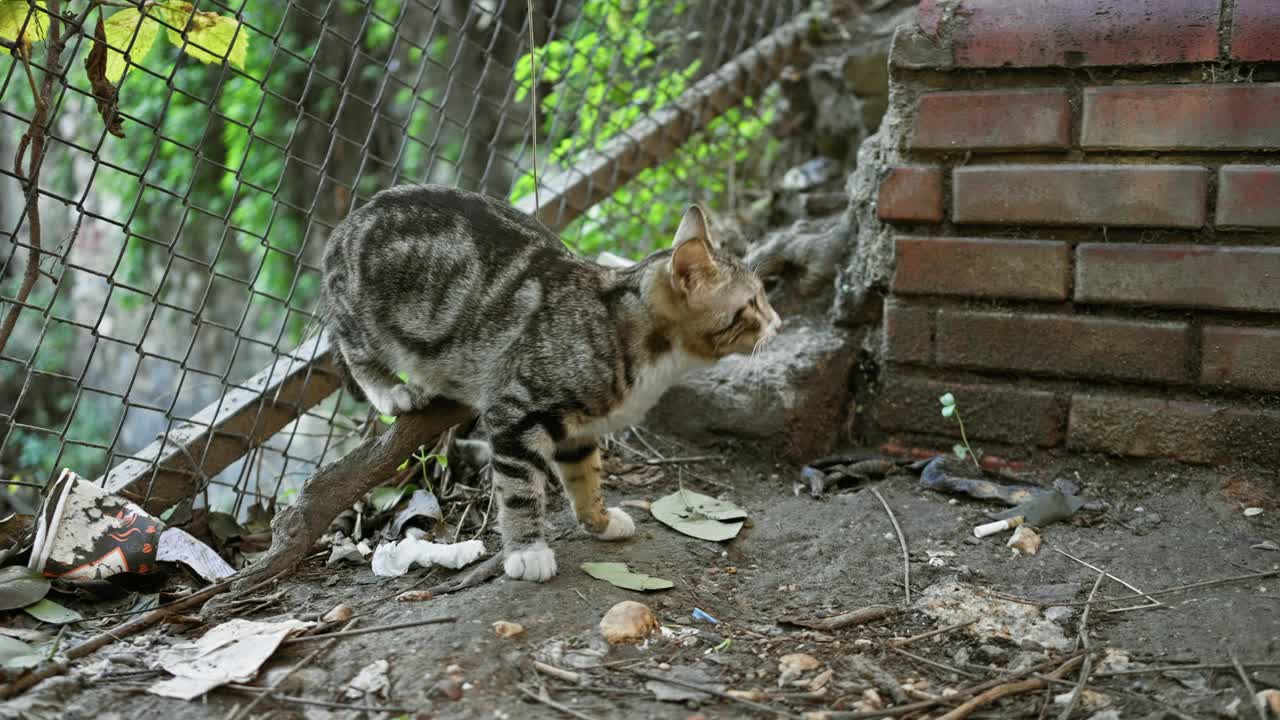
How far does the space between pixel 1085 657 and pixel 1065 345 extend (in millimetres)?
1168

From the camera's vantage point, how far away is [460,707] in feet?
6.15

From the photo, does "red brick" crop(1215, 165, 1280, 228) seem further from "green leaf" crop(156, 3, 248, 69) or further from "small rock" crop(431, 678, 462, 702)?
"green leaf" crop(156, 3, 248, 69)

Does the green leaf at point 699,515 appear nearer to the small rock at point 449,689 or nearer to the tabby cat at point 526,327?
the tabby cat at point 526,327

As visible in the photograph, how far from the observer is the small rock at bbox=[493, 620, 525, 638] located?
214 cm

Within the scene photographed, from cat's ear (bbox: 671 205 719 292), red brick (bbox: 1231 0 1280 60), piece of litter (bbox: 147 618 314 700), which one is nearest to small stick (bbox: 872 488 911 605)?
cat's ear (bbox: 671 205 719 292)

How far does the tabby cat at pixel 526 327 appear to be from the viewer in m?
2.58

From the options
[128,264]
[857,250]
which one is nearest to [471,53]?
[128,264]

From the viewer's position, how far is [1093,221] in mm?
2803

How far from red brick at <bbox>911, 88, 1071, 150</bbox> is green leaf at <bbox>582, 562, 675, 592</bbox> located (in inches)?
60.0

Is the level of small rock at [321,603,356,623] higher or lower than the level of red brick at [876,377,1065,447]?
lower

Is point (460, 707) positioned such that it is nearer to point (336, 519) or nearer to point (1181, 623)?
point (336, 519)

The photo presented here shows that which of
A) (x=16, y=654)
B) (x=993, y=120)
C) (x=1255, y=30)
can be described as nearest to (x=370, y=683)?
(x=16, y=654)

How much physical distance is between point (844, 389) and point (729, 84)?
1596mm

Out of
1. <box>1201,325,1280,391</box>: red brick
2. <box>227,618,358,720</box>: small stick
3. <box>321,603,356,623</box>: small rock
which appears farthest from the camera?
<box>1201,325,1280,391</box>: red brick
